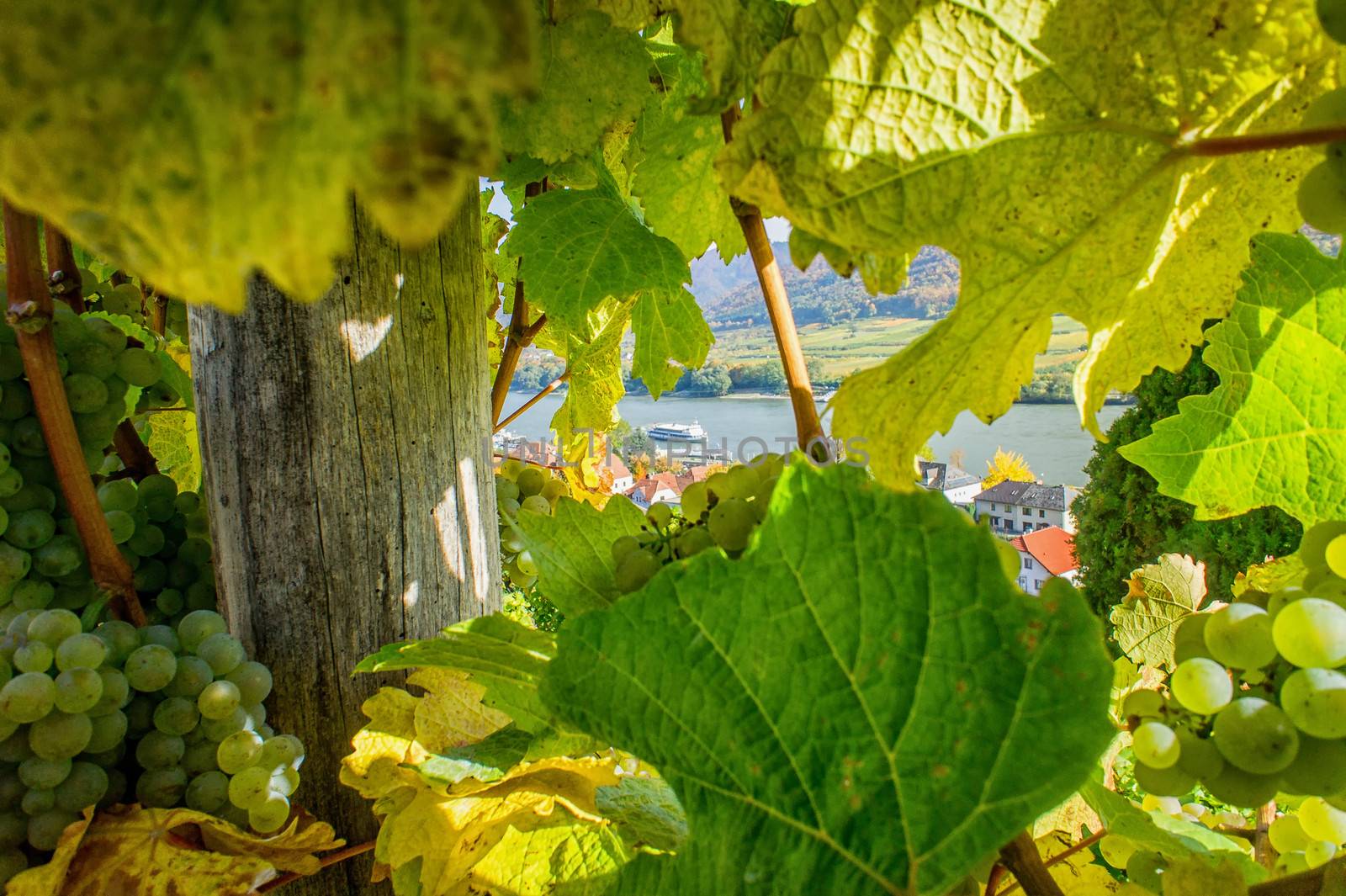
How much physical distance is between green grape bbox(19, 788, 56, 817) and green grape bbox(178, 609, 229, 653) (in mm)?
105

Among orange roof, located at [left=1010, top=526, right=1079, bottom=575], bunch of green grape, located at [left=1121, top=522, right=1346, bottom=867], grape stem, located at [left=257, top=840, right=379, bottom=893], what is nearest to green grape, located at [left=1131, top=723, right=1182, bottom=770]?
bunch of green grape, located at [left=1121, top=522, right=1346, bottom=867]

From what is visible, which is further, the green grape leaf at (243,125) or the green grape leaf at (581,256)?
the green grape leaf at (581,256)

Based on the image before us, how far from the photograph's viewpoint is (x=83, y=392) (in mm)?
548

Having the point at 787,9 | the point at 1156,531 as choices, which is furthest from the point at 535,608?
the point at 787,9

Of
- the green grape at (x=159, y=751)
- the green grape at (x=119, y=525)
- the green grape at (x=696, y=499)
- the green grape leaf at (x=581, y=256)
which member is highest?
the green grape leaf at (x=581, y=256)

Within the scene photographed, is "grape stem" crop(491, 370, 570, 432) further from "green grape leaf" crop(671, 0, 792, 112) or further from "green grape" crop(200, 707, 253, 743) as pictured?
"green grape leaf" crop(671, 0, 792, 112)

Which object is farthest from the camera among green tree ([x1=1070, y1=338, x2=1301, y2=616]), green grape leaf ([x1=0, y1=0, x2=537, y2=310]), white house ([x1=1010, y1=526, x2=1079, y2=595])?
white house ([x1=1010, y1=526, x2=1079, y2=595])

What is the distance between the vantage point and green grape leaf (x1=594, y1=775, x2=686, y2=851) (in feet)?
1.41

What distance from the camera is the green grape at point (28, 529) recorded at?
1.74ft

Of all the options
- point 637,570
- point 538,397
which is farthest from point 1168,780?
point 538,397

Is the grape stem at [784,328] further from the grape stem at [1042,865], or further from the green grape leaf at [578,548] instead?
the grape stem at [1042,865]

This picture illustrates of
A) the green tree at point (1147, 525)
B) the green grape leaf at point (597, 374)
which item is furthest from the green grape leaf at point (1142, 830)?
the green tree at point (1147, 525)

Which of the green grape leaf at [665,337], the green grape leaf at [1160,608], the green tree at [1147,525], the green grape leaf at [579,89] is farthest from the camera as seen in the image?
the green tree at [1147,525]

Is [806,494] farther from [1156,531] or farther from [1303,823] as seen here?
[1156,531]
